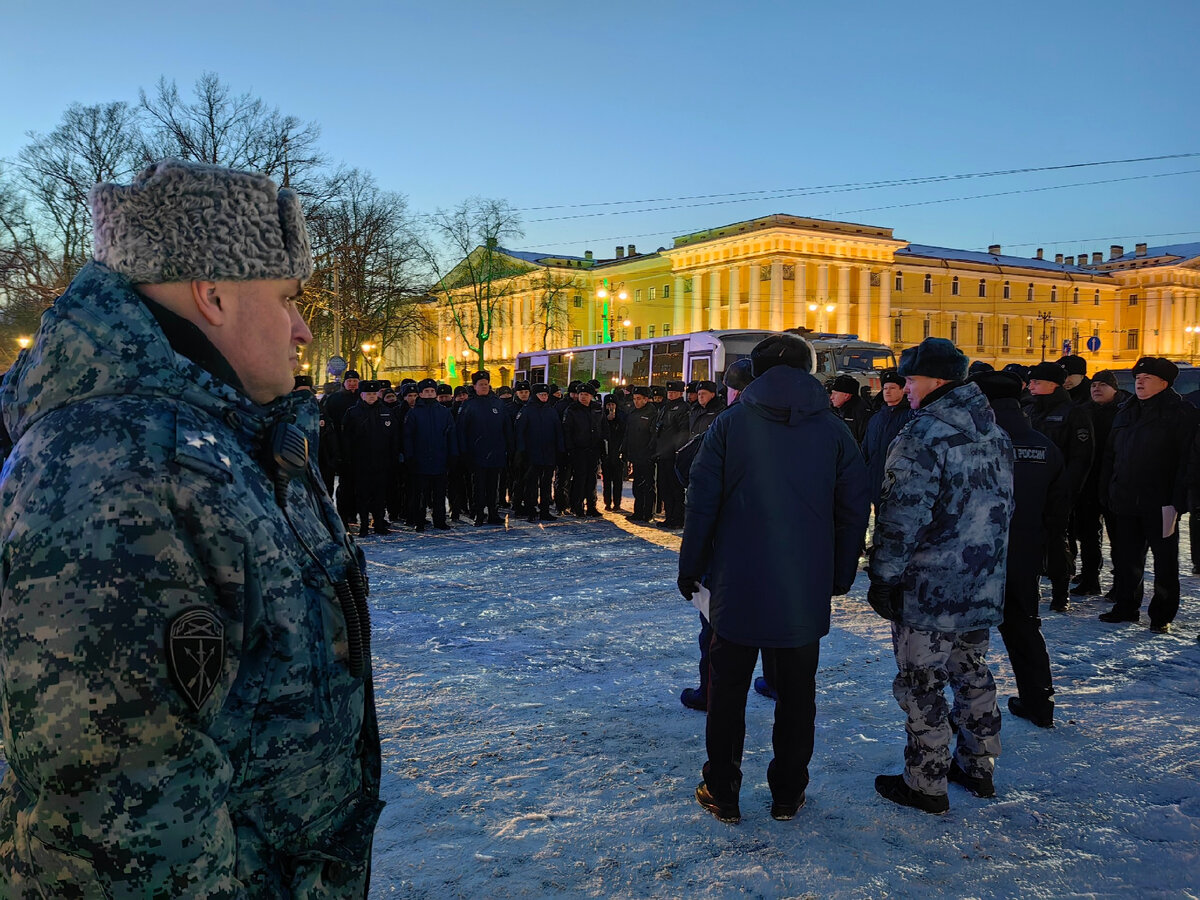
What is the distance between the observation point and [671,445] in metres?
12.5

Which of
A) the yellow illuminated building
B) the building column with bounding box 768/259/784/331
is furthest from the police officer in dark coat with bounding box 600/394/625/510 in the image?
the building column with bounding box 768/259/784/331

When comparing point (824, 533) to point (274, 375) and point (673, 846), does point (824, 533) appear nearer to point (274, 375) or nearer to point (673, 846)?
point (673, 846)

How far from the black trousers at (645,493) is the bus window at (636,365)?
42.3 feet

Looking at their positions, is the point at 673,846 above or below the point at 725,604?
below

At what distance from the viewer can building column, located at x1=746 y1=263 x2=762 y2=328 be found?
6675 cm

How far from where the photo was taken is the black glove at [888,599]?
374cm

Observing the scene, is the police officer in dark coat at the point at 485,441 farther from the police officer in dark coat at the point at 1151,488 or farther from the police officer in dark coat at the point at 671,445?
the police officer in dark coat at the point at 1151,488

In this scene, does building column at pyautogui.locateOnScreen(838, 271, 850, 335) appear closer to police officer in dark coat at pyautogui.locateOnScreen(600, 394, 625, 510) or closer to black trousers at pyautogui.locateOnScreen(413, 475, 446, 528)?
police officer in dark coat at pyautogui.locateOnScreen(600, 394, 625, 510)

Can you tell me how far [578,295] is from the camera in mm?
81750

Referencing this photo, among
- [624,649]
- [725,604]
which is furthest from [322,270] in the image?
[725,604]

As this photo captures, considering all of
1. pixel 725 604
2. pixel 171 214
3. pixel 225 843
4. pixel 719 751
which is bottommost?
pixel 719 751

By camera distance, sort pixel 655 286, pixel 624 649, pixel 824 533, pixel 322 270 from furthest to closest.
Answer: pixel 655 286, pixel 322 270, pixel 624 649, pixel 824 533

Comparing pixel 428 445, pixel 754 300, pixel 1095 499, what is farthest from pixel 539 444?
pixel 754 300

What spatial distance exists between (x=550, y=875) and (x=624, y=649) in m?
2.88
